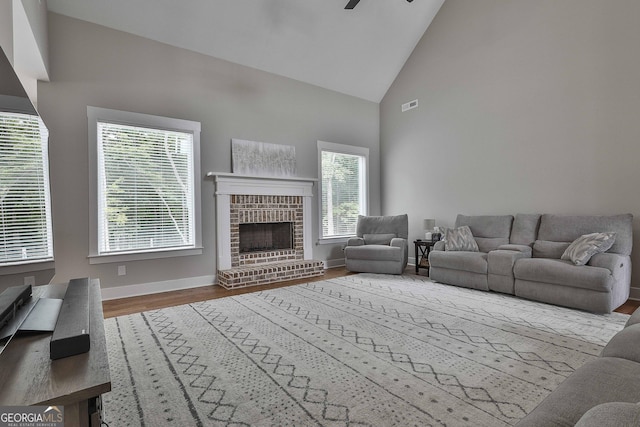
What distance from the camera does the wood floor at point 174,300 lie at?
3.55 m

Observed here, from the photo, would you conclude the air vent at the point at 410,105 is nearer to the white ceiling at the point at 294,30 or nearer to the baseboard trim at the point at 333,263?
the white ceiling at the point at 294,30

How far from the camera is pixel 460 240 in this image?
4680 millimetres

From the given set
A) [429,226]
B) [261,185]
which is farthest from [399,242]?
[261,185]

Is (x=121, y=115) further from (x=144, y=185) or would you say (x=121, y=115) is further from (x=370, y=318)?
(x=370, y=318)

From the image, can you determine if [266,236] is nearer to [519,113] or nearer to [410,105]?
[410,105]

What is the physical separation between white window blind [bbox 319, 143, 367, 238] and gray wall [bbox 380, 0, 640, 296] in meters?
0.65

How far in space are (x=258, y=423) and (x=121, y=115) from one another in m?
4.07

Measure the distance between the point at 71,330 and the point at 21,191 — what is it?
57 cm

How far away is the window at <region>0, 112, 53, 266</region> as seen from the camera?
1.08 meters

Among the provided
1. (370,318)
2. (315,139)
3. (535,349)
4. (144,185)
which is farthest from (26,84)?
(535,349)

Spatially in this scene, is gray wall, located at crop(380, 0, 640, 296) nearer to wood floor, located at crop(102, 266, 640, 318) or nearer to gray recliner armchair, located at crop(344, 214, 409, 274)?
gray recliner armchair, located at crop(344, 214, 409, 274)

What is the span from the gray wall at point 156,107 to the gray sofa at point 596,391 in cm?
444

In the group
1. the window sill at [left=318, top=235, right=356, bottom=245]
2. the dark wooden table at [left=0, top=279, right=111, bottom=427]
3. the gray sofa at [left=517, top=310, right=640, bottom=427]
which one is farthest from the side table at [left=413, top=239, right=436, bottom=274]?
the dark wooden table at [left=0, top=279, right=111, bottom=427]

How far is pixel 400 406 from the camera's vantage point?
5.69 ft
